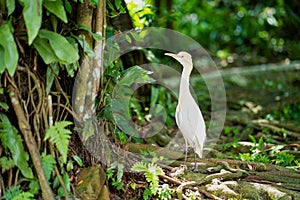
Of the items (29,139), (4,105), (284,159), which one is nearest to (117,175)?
(29,139)

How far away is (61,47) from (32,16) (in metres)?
0.27

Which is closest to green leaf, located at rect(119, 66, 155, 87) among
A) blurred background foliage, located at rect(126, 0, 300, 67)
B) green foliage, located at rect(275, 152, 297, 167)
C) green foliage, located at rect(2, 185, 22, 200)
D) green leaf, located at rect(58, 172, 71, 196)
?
green leaf, located at rect(58, 172, 71, 196)

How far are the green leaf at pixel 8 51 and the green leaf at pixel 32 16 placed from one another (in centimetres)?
14

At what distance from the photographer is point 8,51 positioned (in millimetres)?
2818

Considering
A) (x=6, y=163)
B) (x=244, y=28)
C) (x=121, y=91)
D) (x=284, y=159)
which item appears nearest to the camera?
(x=6, y=163)

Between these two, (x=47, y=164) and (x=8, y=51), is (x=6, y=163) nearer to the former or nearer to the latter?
(x=47, y=164)

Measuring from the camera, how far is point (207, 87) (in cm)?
807

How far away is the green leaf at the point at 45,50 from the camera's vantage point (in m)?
2.98

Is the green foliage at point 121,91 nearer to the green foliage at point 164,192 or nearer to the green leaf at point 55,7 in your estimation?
the green foliage at point 164,192

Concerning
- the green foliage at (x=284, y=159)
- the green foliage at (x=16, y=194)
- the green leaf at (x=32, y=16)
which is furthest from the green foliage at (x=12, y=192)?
the green foliage at (x=284, y=159)

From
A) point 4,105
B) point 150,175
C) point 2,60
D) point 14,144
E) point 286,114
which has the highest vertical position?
point 2,60

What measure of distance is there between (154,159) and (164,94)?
2479 mm

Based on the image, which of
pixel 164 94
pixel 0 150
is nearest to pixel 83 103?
pixel 0 150

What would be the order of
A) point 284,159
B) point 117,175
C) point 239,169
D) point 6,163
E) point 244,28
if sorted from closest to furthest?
point 6,163
point 117,175
point 239,169
point 284,159
point 244,28
